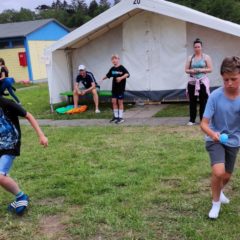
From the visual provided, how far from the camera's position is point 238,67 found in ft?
12.8

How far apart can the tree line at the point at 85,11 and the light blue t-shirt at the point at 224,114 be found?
3884 cm

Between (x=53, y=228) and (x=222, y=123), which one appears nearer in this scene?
(x=222, y=123)

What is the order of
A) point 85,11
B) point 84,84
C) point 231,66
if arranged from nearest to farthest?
point 231,66 < point 84,84 < point 85,11

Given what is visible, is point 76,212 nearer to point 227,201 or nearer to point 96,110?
point 227,201

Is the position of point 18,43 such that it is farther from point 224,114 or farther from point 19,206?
point 224,114

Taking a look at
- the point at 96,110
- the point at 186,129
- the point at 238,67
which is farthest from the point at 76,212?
the point at 96,110

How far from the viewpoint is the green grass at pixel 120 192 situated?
13.8 ft

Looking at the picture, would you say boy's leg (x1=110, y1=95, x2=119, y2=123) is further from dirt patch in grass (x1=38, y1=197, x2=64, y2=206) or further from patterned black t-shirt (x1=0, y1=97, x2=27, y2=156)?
patterned black t-shirt (x1=0, y1=97, x2=27, y2=156)

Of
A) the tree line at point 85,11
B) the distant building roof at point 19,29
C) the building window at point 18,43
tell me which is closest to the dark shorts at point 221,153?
the distant building roof at point 19,29

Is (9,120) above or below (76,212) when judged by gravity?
above

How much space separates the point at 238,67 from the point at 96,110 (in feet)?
28.6

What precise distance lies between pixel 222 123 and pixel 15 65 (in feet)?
84.1

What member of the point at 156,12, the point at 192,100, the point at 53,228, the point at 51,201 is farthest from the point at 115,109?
the point at 53,228

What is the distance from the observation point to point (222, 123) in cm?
418
